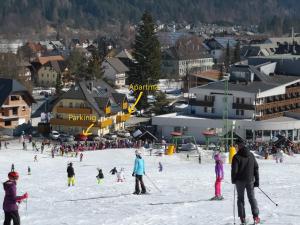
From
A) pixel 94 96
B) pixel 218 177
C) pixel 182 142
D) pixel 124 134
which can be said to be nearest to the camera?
pixel 218 177

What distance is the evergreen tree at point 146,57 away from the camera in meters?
74.4

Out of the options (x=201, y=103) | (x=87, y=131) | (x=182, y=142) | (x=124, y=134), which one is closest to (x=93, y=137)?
(x=87, y=131)

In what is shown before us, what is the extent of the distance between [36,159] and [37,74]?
68243 millimetres

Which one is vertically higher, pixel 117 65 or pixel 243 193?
pixel 117 65

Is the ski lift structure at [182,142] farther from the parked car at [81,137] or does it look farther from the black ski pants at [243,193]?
the black ski pants at [243,193]

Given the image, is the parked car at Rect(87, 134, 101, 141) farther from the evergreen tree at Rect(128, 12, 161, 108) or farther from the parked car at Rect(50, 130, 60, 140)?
the evergreen tree at Rect(128, 12, 161, 108)

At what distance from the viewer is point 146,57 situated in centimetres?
7550

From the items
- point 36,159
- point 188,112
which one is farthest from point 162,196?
point 188,112

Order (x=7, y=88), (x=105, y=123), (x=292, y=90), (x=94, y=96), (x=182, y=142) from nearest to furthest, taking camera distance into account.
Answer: (x=182, y=142) < (x=105, y=123) < (x=7, y=88) < (x=94, y=96) < (x=292, y=90)

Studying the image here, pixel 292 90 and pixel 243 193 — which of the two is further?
pixel 292 90

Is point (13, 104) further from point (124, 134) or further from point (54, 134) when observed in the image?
point (124, 134)

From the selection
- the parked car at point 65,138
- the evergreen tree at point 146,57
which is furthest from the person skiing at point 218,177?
the evergreen tree at point 146,57

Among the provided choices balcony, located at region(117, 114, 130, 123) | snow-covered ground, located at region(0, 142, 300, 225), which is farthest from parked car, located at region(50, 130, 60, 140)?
snow-covered ground, located at region(0, 142, 300, 225)

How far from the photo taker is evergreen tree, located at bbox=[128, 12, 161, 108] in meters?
74.4
